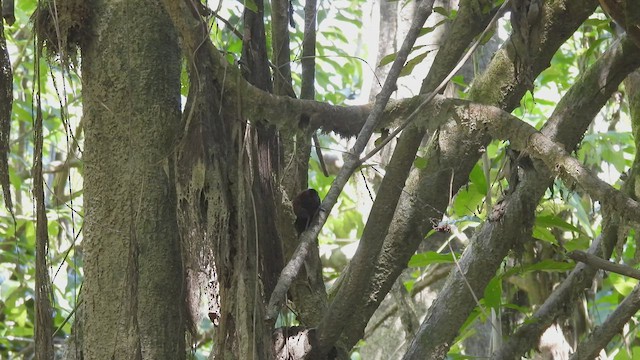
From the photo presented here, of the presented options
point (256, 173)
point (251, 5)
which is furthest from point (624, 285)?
point (251, 5)

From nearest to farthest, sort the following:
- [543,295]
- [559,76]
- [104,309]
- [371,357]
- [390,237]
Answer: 1. [104,309]
2. [390,237]
3. [543,295]
4. [371,357]
5. [559,76]

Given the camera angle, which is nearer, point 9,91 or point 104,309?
point 104,309

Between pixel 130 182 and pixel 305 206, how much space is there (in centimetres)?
30

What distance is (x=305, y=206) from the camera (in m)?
1.38

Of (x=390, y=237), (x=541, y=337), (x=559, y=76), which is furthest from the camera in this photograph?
(x=559, y=76)

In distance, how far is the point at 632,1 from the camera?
1.13m

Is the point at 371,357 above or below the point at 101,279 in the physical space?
below

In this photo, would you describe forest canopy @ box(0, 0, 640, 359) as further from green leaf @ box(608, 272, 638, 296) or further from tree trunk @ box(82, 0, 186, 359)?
green leaf @ box(608, 272, 638, 296)

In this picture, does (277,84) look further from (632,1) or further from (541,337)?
(541,337)

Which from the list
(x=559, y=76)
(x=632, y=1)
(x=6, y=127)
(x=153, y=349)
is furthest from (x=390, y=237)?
(x=559, y=76)

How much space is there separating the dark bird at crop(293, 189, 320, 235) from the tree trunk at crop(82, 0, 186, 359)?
234 mm

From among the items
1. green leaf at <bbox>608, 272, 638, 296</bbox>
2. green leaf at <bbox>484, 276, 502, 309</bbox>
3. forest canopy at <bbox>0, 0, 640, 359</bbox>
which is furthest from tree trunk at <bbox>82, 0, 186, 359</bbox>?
green leaf at <bbox>608, 272, 638, 296</bbox>

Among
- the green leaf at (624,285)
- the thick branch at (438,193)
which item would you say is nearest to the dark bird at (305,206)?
the thick branch at (438,193)

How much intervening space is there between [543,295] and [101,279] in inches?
58.9
